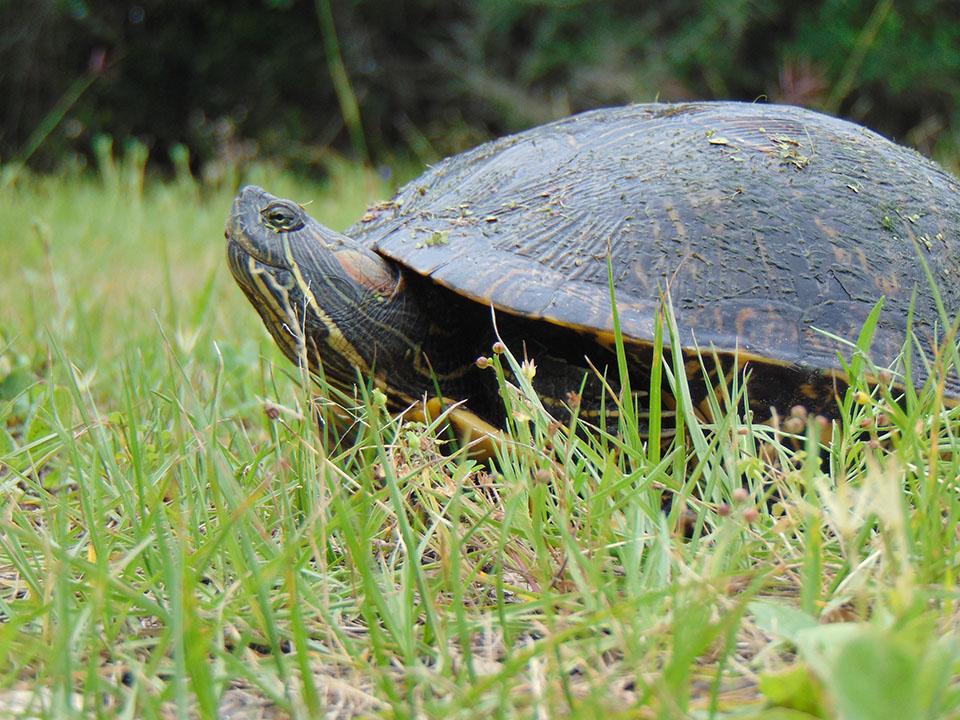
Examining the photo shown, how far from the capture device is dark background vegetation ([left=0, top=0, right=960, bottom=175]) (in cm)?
488

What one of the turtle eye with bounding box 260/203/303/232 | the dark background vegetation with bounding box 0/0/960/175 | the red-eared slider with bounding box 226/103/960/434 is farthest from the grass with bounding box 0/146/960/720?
the dark background vegetation with bounding box 0/0/960/175

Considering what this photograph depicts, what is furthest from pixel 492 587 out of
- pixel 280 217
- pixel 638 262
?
pixel 280 217

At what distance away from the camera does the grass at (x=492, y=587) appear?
2.09 ft

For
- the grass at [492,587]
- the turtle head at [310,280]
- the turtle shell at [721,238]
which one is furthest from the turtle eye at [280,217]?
the grass at [492,587]

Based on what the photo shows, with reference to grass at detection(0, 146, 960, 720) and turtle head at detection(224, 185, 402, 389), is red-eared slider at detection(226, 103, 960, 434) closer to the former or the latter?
turtle head at detection(224, 185, 402, 389)

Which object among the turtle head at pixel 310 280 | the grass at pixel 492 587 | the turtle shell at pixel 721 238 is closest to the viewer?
the grass at pixel 492 587

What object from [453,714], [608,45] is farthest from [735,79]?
[453,714]

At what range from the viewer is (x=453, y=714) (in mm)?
653

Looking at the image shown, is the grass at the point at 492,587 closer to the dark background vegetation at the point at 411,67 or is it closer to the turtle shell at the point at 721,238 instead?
the turtle shell at the point at 721,238

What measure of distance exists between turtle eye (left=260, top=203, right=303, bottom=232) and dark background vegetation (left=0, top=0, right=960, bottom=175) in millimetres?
3241

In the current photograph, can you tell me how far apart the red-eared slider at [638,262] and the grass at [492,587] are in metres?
0.27

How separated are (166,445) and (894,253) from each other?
131cm

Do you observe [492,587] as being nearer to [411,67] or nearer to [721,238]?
[721,238]

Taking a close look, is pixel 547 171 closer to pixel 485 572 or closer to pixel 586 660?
pixel 485 572
